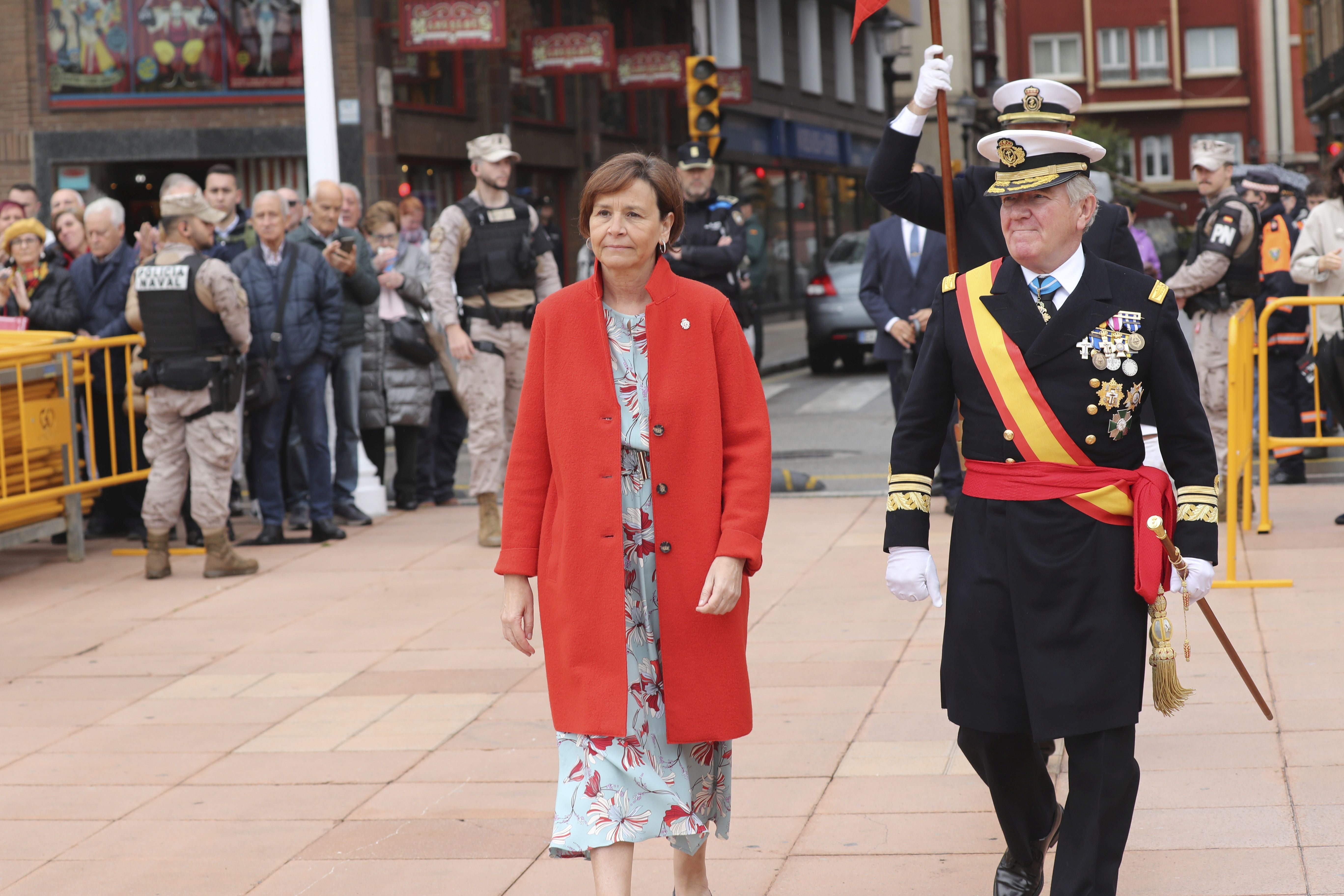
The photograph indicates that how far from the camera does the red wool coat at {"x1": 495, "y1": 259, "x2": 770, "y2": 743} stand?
368 cm

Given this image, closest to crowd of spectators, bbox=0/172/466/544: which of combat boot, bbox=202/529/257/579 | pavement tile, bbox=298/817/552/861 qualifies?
combat boot, bbox=202/529/257/579

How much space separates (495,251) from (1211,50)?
209ft

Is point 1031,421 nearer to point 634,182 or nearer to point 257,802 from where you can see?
point 634,182

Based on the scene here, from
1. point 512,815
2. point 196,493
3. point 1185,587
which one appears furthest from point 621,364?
point 196,493

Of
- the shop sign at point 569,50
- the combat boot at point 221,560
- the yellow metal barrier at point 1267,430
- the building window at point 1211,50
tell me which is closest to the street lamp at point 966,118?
the shop sign at point 569,50

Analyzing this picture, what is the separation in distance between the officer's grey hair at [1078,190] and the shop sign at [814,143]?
31.3 meters

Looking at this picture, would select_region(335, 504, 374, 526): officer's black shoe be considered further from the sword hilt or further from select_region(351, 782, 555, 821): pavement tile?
the sword hilt

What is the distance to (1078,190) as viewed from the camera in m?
3.69

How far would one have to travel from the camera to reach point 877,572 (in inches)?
328

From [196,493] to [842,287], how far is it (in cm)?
1230

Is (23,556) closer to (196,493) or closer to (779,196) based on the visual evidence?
(196,493)

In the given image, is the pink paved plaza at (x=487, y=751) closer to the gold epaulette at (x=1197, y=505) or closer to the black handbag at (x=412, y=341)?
the gold epaulette at (x=1197, y=505)

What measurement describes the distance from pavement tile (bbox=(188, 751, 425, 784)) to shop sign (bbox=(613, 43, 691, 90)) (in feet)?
60.4

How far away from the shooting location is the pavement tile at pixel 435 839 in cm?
464
